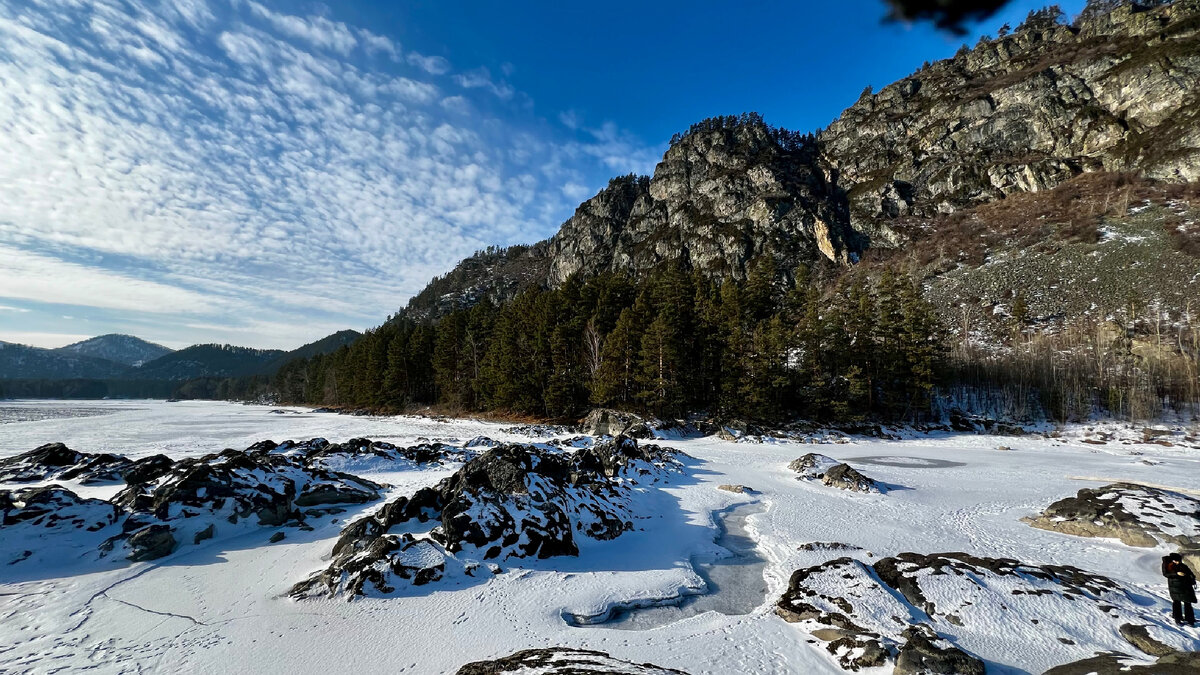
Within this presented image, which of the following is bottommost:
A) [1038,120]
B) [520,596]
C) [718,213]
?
[520,596]

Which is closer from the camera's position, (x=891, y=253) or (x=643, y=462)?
(x=643, y=462)

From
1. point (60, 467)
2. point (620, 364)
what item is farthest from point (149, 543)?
point (620, 364)

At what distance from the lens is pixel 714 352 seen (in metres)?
38.0

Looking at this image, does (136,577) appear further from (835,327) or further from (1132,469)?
(835,327)

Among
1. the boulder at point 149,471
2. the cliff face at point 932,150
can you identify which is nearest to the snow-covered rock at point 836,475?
the boulder at point 149,471

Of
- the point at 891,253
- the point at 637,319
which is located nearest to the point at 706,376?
the point at 637,319

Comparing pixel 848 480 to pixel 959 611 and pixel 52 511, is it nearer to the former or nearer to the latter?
pixel 959 611

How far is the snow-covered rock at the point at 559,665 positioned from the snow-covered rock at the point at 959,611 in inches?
114

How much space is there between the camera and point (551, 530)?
9.88 metres

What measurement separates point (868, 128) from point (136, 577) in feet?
496

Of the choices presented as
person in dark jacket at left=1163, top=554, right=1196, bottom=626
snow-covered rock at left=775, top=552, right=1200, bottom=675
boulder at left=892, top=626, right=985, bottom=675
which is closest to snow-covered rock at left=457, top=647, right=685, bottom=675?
boulder at left=892, top=626, right=985, bottom=675

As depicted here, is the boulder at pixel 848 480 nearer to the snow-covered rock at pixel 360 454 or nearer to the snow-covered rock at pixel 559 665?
the snow-covered rock at pixel 559 665

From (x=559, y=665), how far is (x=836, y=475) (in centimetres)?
1472

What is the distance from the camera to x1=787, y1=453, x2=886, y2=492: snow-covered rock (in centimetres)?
1576
